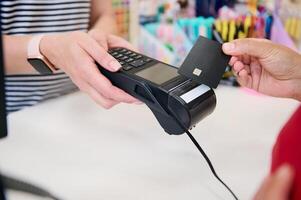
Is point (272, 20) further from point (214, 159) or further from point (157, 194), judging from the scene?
point (157, 194)

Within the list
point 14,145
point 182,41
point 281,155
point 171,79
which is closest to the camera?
point 281,155

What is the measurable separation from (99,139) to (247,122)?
25cm

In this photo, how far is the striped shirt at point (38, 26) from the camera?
65cm

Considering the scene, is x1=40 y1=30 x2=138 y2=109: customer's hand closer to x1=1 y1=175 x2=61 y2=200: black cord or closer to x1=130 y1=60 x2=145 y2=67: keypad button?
x1=130 y1=60 x2=145 y2=67: keypad button

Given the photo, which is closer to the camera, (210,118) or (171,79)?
(171,79)

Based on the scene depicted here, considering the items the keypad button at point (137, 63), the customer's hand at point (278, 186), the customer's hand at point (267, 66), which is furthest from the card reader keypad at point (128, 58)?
the customer's hand at point (278, 186)

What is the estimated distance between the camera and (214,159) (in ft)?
1.77

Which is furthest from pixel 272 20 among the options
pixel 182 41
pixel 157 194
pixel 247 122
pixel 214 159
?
pixel 157 194

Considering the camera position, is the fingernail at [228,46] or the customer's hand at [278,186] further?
the fingernail at [228,46]

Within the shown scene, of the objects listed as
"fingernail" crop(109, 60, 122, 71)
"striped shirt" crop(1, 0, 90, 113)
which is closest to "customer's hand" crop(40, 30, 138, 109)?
"fingernail" crop(109, 60, 122, 71)

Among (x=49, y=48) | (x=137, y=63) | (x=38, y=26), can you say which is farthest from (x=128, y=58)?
(x=38, y=26)

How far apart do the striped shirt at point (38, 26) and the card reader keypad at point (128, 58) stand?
0.20 m

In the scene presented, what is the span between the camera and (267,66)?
1.78 ft

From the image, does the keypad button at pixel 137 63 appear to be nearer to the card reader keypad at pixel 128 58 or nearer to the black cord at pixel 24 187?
the card reader keypad at pixel 128 58
